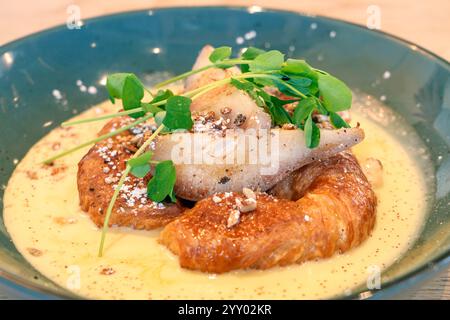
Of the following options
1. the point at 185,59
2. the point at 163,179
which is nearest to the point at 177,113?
the point at 163,179

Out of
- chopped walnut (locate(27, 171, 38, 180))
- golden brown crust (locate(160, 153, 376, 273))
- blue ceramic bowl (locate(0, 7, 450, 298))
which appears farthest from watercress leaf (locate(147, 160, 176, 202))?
blue ceramic bowl (locate(0, 7, 450, 298))

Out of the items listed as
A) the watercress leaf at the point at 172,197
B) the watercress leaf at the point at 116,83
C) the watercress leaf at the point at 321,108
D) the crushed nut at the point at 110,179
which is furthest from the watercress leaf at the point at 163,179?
the watercress leaf at the point at 321,108

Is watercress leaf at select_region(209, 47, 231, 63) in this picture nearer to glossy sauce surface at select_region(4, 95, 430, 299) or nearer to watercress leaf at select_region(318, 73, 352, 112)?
watercress leaf at select_region(318, 73, 352, 112)

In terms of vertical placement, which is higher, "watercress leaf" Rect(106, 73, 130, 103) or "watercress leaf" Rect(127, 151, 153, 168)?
"watercress leaf" Rect(106, 73, 130, 103)

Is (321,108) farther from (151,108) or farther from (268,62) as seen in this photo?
(151,108)

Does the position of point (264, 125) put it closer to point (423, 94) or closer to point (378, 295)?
point (378, 295)

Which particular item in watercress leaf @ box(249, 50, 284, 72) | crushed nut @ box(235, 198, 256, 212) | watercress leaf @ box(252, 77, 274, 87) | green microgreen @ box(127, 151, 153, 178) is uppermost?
watercress leaf @ box(249, 50, 284, 72)

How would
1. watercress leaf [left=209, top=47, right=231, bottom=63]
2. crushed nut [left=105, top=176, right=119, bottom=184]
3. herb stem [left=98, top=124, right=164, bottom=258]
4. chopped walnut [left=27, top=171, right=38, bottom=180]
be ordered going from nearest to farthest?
herb stem [left=98, top=124, right=164, bottom=258]
crushed nut [left=105, top=176, right=119, bottom=184]
watercress leaf [left=209, top=47, right=231, bottom=63]
chopped walnut [left=27, top=171, right=38, bottom=180]
